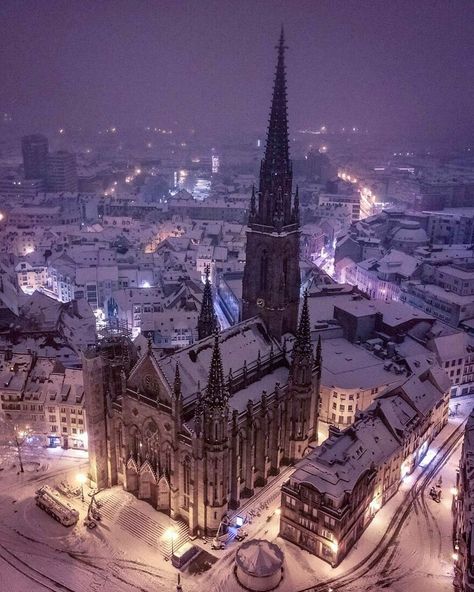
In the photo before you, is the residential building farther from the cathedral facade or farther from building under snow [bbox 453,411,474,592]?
building under snow [bbox 453,411,474,592]

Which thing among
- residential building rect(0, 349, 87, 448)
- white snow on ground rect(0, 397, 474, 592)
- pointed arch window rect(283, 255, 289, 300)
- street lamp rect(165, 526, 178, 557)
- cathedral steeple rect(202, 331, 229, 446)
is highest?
pointed arch window rect(283, 255, 289, 300)

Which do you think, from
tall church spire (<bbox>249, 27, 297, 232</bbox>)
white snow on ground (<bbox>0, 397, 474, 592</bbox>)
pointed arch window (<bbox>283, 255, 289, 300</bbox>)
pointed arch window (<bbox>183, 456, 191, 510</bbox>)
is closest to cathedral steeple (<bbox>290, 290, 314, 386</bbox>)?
pointed arch window (<bbox>283, 255, 289, 300</bbox>)

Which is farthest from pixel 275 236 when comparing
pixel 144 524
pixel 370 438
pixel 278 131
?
pixel 144 524

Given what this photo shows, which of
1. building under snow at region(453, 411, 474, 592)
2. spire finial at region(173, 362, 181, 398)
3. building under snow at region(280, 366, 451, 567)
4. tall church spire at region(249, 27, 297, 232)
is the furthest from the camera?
tall church spire at region(249, 27, 297, 232)

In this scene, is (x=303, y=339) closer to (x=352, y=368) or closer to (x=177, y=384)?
(x=177, y=384)

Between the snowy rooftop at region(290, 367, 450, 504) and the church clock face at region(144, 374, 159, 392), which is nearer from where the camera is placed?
the snowy rooftop at region(290, 367, 450, 504)

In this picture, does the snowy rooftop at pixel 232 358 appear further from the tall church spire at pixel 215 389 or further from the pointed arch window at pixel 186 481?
the pointed arch window at pixel 186 481

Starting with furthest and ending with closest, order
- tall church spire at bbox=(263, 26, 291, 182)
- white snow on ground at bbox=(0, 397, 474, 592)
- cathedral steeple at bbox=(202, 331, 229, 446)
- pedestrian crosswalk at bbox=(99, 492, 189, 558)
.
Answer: tall church spire at bbox=(263, 26, 291, 182) → pedestrian crosswalk at bbox=(99, 492, 189, 558) → cathedral steeple at bbox=(202, 331, 229, 446) → white snow on ground at bbox=(0, 397, 474, 592)

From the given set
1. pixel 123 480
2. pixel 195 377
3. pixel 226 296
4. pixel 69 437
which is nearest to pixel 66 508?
pixel 123 480
